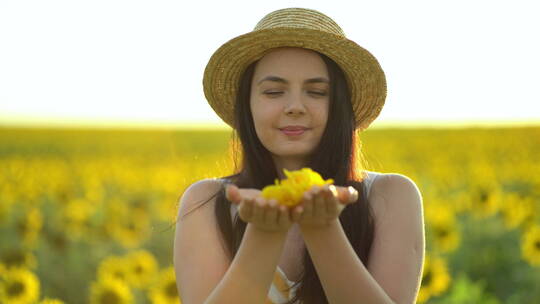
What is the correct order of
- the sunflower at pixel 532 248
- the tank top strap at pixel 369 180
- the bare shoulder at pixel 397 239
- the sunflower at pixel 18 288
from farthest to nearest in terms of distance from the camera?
the sunflower at pixel 532 248 → the sunflower at pixel 18 288 → the tank top strap at pixel 369 180 → the bare shoulder at pixel 397 239

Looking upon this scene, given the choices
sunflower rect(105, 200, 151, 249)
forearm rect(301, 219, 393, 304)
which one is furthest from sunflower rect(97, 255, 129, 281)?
forearm rect(301, 219, 393, 304)

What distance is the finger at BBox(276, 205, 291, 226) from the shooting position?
1482 millimetres

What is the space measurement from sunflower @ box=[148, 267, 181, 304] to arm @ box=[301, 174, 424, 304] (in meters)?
2.18

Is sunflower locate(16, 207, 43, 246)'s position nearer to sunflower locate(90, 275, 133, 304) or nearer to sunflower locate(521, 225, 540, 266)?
sunflower locate(90, 275, 133, 304)

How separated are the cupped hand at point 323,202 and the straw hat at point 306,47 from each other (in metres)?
0.73

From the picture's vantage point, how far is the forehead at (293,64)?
2.10m

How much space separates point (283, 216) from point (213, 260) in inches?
27.4

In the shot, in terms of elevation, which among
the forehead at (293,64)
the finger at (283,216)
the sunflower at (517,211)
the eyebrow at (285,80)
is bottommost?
the sunflower at (517,211)

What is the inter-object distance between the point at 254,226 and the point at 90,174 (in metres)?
9.63

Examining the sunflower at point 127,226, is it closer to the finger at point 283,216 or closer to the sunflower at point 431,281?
the sunflower at point 431,281

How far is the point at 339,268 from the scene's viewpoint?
1.70 meters

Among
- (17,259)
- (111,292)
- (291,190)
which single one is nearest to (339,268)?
(291,190)

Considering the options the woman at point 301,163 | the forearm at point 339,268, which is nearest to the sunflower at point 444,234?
the woman at point 301,163

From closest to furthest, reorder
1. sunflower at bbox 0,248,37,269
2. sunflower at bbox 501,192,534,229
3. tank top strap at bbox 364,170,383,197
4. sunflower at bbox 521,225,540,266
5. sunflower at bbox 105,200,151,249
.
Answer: tank top strap at bbox 364,170,383,197
sunflower at bbox 0,248,37,269
sunflower at bbox 521,225,540,266
sunflower at bbox 105,200,151,249
sunflower at bbox 501,192,534,229
